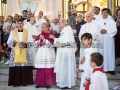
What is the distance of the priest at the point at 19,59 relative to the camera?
29.4ft

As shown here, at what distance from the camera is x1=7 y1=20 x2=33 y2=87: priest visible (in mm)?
8953

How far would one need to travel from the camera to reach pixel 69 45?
854 centimetres

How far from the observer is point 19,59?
8.95m

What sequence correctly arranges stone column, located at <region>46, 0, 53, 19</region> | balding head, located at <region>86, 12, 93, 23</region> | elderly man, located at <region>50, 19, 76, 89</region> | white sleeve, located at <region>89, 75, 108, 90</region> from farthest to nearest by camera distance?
stone column, located at <region>46, 0, 53, 19</region>, elderly man, located at <region>50, 19, 76, 89</region>, balding head, located at <region>86, 12, 93, 23</region>, white sleeve, located at <region>89, 75, 108, 90</region>

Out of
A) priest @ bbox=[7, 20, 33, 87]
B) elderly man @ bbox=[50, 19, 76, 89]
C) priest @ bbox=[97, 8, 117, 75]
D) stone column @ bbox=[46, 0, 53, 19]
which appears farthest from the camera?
stone column @ bbox=[46, 0, 53, 19]

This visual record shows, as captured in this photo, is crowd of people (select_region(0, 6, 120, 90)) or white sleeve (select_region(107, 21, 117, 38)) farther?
white sleeve (select_region(107, 21, 117, 38))

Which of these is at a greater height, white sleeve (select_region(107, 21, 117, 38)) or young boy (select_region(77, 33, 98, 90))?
white sleeve (select_region(107, 21, 117, 38))

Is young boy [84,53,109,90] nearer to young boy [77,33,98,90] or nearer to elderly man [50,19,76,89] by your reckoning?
young boy [77,33,98,90]

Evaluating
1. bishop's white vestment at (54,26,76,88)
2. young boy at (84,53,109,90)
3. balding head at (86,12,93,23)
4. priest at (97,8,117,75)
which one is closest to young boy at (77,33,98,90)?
young boy at (84,53,109,90)

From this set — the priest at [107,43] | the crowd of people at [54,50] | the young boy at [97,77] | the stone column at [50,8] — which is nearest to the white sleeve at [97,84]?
the young boy at [97,77]

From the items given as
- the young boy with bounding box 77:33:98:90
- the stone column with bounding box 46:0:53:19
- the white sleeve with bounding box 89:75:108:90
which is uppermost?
the stone column with bounding box 46:0:53:19

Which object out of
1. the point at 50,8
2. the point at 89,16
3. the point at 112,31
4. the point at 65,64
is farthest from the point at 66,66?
the point at 50,8

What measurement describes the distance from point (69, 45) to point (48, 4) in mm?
8688

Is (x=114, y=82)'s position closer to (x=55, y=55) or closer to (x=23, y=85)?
(x=55, y=55)
